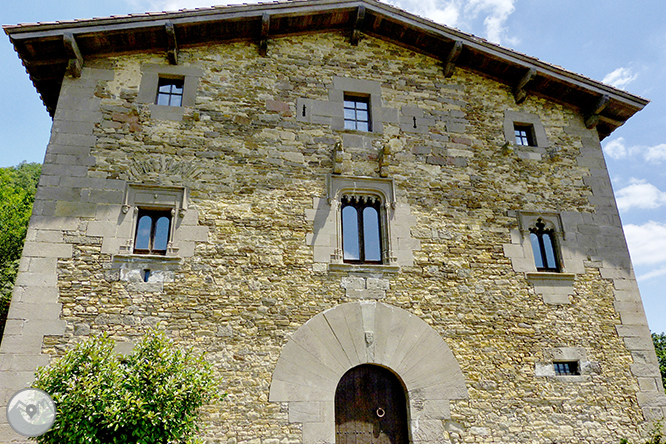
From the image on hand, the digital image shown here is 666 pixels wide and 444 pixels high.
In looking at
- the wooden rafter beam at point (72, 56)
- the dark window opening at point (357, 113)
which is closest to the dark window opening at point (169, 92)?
the wooden rafter beam at point (72, 56)

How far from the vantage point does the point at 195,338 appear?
23.1ft

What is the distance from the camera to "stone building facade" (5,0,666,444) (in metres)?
7.13

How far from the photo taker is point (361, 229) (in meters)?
8.47

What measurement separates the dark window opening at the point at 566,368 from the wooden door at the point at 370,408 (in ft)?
9.46

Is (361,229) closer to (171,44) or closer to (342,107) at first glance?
(342,107)

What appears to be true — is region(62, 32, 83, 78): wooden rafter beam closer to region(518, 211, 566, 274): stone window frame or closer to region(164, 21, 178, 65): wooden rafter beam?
region(164, 21, 178, 65): wooden rafter beam

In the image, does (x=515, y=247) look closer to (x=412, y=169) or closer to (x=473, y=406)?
(x=412, y=169)

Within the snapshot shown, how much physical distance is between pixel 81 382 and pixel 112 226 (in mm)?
2875

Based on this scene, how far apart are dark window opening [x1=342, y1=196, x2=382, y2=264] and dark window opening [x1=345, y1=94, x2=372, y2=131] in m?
1.66

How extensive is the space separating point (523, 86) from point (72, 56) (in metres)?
9.14

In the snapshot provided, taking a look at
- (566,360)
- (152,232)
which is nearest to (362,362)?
(566,360)

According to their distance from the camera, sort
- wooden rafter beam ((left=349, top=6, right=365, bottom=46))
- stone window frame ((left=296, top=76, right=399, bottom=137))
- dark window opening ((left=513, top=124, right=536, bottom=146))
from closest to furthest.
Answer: stone window frame ((left=296, top=76, right=399, bottom=137)) → wooden rafter beam ((left=349, top=6, right=365, bottom=46)) → dark window opening ((left=513, top=124, right=536, bottom=146))

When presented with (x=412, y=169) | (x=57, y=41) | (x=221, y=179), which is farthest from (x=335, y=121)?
(x=57, y=41)

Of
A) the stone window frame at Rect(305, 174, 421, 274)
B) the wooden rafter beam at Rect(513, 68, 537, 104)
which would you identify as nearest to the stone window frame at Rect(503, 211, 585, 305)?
the stone window frame at Rect(305, 174, 421, 274)
